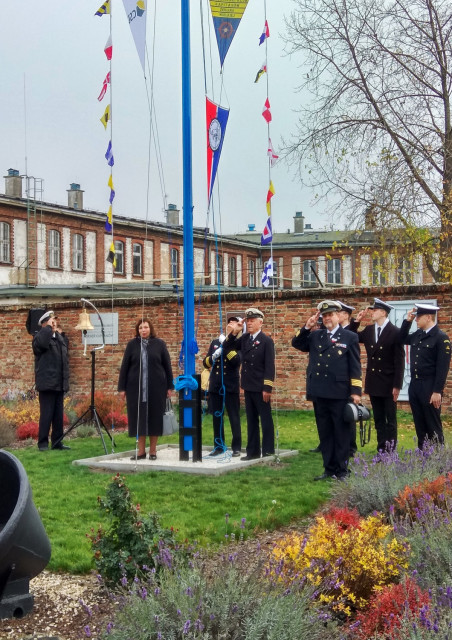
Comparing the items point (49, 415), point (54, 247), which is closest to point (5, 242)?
point (54, 247)

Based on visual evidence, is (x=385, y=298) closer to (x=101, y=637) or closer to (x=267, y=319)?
(x=267, y=319)

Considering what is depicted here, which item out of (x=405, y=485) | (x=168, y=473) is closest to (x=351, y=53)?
(x=168, y=473)

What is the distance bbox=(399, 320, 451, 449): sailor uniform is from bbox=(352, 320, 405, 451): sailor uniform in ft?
1.36

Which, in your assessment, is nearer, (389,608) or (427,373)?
(389,608)

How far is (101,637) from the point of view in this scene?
3.75 metres

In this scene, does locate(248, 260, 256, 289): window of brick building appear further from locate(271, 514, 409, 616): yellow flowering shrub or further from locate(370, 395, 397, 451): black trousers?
locate(271, 514, 409, 616): yellow flowering shrub

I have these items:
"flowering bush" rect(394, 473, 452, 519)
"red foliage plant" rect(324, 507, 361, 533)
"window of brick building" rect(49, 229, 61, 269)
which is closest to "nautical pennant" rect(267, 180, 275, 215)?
"flowering bush" rect(394, 473, 452, 519)

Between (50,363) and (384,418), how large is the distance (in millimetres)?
5103

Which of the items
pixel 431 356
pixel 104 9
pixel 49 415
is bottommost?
pixel 49 415

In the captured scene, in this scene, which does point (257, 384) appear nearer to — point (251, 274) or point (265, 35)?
point (265, 35)

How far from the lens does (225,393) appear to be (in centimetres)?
1162

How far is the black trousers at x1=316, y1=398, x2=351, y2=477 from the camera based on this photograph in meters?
9.03

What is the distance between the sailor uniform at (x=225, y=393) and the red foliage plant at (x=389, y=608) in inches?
276

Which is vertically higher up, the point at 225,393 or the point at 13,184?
the point at 13,184
